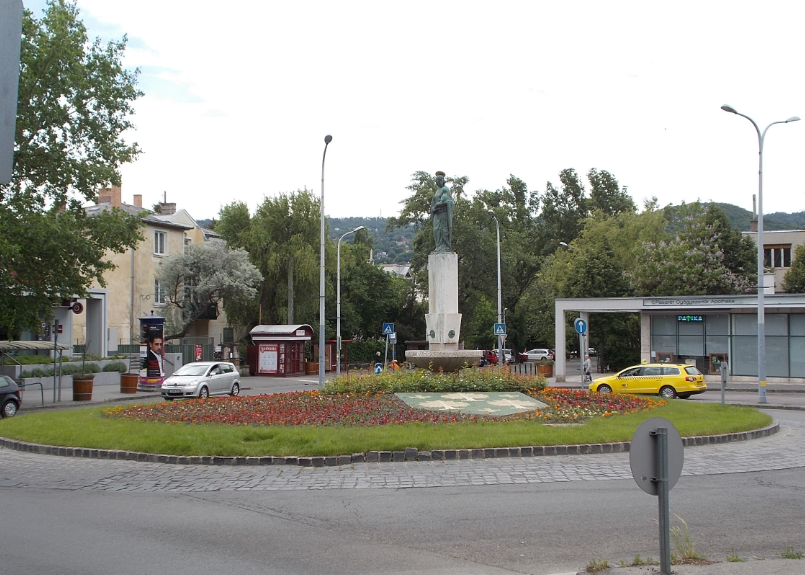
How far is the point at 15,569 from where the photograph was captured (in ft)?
22.5

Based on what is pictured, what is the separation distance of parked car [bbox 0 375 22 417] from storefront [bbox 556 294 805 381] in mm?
26197

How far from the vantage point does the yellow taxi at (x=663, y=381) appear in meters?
28.8

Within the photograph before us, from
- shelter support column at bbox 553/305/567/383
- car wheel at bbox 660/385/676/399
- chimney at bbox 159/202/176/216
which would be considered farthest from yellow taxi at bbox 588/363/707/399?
chimney at bbox 159/202/176/216

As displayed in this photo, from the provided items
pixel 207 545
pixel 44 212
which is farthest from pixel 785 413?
pixel 44 212

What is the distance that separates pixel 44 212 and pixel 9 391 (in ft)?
29.5

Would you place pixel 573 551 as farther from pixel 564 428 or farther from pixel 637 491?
pixel 564 428

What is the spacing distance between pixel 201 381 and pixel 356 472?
18.1m

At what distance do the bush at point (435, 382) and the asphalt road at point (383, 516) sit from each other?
289 inches

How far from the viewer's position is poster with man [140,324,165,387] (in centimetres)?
3512

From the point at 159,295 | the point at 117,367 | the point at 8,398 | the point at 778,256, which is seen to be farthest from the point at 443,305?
the point at 778,256

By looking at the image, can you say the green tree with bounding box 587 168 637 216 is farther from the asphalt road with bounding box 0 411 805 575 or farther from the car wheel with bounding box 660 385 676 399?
the asphalt road with bounding box 0 411 805 575

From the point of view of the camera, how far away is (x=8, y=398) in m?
22.5

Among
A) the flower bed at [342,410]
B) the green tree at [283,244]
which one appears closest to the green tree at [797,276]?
the green tree at [283,244]

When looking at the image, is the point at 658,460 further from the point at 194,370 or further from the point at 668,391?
the point at 194,370
